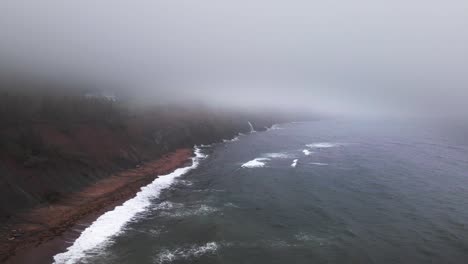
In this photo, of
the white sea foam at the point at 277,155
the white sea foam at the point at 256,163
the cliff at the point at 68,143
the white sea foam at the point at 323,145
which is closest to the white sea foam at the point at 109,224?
the cliff at the point at 68,143

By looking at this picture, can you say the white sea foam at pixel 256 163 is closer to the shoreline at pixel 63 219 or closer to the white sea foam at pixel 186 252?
the shoreline at pixel 63 219

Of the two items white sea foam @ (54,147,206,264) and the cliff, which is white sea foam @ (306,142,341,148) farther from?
white sea foam @ (54,147,206,264)

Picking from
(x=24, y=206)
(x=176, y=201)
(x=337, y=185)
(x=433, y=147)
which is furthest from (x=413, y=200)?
(x=433, y=147)

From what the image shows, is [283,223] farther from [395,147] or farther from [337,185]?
[395,147]

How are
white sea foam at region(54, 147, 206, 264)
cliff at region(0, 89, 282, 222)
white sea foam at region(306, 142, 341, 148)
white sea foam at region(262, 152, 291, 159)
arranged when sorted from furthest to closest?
white sea foam at region(306, 142, 341, 148), white sea foam at region(262, 152, 291, 159), cliff at region(0, 89, 282, 222), white sea foam at region(54, 147, 206, 264)

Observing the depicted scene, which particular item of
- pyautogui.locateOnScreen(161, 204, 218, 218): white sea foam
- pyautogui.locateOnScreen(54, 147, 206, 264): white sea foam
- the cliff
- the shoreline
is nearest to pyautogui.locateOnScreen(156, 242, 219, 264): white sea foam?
pyautogui.locateOnScreen(54, 147, 206, 264): white sea foam

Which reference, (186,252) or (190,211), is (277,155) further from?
(186,252)
